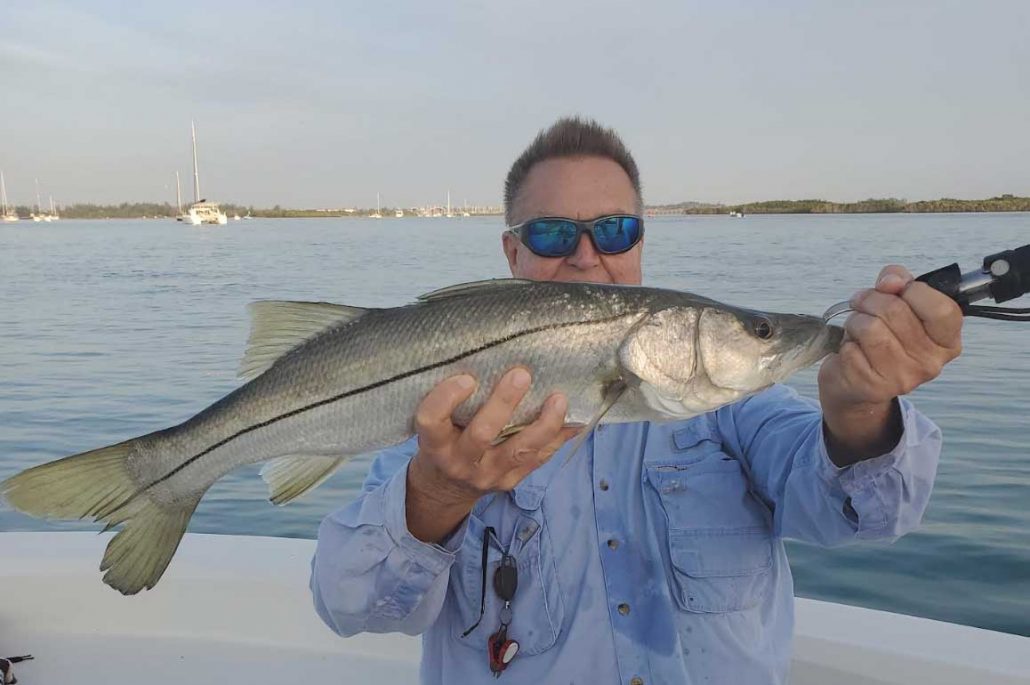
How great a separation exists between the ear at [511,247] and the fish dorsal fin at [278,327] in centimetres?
89

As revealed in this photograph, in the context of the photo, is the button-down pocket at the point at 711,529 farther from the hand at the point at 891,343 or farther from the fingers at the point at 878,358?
Answer: the fingers at the point at 878,358

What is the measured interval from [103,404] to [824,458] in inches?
474

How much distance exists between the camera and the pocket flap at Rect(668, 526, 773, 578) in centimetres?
246

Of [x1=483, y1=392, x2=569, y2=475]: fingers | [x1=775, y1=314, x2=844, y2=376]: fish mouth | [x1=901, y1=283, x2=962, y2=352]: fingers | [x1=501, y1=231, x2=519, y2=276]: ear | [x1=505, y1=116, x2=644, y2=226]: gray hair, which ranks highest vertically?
[x1=505, y1=116, x2=644, y2=226]: gray hair

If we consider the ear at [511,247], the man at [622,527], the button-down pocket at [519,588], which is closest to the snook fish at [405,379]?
the man at [622,527]

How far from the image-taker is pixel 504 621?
2.47 meters

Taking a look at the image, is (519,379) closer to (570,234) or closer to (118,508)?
(570,234)

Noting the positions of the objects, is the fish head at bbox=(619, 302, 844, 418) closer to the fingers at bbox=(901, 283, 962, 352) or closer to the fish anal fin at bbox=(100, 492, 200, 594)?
the fingers at bbox=(901, 283, 962, 352)

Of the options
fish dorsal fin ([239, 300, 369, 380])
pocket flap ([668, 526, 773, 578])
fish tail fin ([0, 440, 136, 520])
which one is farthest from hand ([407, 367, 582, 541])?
fish tail fin ([0, 440, 136, 520])

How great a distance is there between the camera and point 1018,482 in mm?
8141

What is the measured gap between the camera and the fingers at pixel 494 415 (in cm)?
213

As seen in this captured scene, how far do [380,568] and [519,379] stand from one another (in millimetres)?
744

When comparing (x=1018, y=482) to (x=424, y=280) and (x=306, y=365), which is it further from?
(x=424, y=280)

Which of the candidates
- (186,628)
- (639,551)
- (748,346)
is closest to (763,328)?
(748,346)
